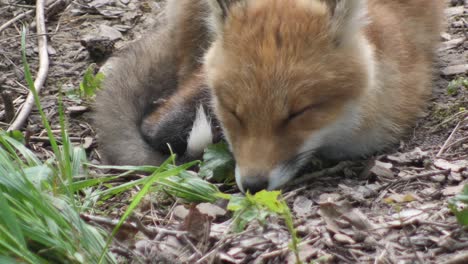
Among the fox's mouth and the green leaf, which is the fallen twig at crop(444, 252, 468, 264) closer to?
the fox's mouth

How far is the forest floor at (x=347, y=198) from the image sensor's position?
3.09m

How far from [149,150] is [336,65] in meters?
1.53

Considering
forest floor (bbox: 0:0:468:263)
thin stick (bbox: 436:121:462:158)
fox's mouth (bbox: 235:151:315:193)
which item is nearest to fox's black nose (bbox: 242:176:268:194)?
fox's mouth (bbox: 235:151:315:193)

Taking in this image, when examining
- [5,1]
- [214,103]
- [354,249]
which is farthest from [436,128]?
[5,1]

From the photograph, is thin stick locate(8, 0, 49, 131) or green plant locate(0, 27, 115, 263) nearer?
green plant locate(0, 27, 115, 263)

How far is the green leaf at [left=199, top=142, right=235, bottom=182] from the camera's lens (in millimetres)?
4375

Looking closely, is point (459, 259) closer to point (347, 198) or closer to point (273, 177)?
point (347, 198)

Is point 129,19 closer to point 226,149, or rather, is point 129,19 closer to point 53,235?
point 226,149

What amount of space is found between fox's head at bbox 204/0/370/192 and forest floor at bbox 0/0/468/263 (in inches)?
10.3

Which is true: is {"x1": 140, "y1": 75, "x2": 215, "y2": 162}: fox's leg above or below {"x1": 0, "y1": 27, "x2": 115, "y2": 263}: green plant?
below

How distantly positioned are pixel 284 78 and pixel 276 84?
0.05 metres

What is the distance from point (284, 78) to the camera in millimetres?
3816

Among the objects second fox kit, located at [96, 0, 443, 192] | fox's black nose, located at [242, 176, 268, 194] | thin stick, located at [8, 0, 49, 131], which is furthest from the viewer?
thin stick, located at [8, 0, 49, 131]

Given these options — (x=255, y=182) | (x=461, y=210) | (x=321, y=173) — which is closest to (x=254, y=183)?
(x=255, y=182)
